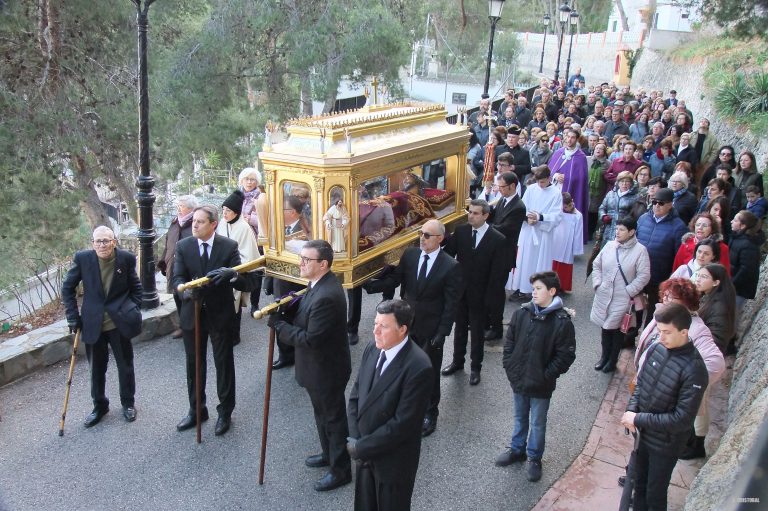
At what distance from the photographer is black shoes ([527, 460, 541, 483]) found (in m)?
4.91

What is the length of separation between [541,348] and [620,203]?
14.3 feet

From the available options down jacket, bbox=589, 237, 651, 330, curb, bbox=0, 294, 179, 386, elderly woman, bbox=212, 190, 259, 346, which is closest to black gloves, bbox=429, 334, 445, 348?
down jacket, bbox=589, 237, 651, 330

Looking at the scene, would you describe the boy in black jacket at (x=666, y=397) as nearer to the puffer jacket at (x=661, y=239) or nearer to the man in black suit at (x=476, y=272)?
the man in black suit at (x=476, y=272)

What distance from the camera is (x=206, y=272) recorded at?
5.41 m

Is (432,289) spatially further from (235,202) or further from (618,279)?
(235,202)

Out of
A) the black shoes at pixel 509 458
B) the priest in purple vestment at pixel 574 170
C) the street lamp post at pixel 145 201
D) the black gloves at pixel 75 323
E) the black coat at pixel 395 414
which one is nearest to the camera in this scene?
the black coat at pixel 395 414

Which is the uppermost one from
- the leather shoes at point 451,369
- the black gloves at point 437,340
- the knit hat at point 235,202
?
the knit hat at point 235,202

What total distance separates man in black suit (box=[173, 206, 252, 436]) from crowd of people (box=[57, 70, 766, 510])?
0.01m

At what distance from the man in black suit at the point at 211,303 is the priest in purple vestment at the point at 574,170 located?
5.78m

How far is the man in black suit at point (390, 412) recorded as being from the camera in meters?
3.63

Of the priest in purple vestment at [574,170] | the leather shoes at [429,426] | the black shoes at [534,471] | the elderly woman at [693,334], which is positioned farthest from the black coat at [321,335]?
the priest in purple vestment at [574,170]

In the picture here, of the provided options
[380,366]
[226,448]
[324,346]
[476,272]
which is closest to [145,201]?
[226,448]

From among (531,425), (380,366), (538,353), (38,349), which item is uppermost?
(380,366)

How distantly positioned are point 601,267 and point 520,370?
2172 mm
